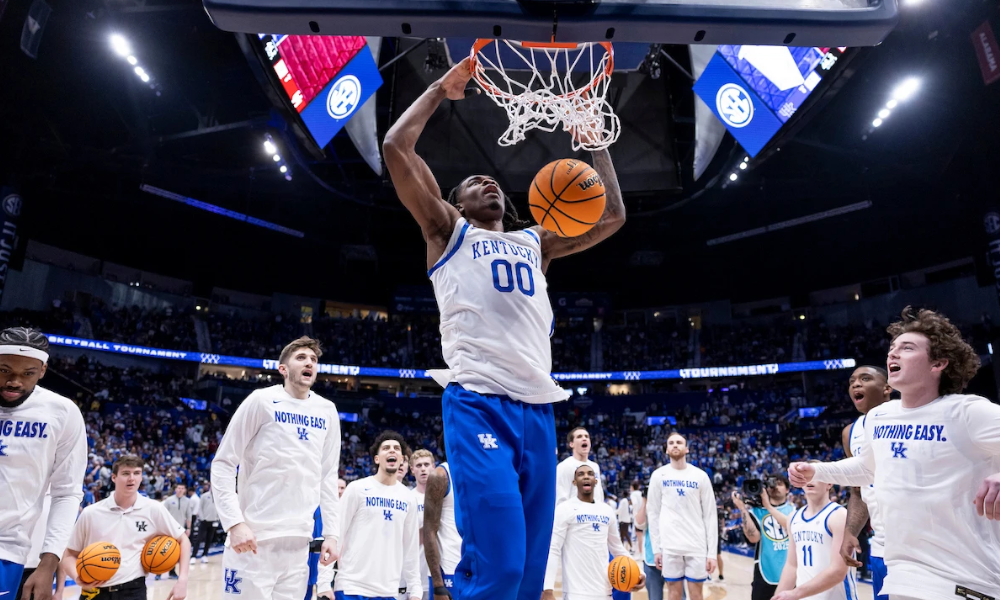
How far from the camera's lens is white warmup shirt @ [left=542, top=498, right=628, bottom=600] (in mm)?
6633

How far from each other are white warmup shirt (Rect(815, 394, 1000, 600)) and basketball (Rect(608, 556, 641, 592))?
12.2 feet

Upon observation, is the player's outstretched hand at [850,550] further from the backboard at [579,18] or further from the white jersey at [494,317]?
the backboard at [579,18]

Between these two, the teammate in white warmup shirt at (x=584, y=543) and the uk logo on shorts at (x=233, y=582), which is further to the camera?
the teammate in white warmup shirt at (x=584, y=543)

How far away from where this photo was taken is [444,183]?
35.4ft

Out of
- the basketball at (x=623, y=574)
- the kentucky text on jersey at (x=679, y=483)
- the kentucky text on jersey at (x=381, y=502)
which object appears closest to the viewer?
Result: the kentucky text on jersey at (x=381, y=502)

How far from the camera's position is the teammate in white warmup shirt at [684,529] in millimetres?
7824

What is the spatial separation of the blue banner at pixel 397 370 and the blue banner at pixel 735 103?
1683 centimetres

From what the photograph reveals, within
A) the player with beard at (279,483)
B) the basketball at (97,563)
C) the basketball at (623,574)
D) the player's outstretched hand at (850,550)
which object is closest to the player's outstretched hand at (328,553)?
the player with beard at (279,483)

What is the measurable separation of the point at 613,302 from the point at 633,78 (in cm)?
2489

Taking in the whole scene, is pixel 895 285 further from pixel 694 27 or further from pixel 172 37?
pixel 694 27

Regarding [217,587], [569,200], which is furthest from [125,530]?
[217,587]

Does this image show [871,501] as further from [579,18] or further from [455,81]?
[455,81]

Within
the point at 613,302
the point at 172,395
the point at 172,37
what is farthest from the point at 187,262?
the point at 613,302

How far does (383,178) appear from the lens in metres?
11.6
